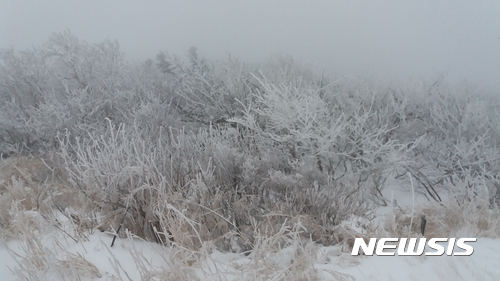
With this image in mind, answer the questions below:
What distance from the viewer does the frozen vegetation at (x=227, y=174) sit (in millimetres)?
2402

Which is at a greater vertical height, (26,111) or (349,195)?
(349,195)

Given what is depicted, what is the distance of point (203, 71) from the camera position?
10.1 m

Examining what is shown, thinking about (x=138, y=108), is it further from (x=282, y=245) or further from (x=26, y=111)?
(x=282, y=245)

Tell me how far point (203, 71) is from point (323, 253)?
27.5 ft

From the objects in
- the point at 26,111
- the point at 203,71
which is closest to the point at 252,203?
the point at 203,71

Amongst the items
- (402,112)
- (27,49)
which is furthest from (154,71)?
(402,112)

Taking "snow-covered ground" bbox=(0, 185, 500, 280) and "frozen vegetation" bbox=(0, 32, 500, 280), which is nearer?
"snow-covered ground" bbox=(0, 185, 500, 280)

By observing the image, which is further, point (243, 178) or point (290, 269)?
point (243, 178)

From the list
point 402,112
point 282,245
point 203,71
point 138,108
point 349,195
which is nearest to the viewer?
point 282,245

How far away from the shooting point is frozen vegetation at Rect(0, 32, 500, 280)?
2402mm

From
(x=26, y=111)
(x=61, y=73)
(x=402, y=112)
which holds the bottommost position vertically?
(x=26, y=111)

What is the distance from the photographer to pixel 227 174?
4012mm

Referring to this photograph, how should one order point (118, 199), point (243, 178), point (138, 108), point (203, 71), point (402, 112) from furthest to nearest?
point (203, 71) < point (138, 108) < point (402, 112) < point (243, 178) < point (118, 199)

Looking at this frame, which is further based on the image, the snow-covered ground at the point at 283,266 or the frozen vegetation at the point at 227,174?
the frozen vegetation at the point at 227,174
